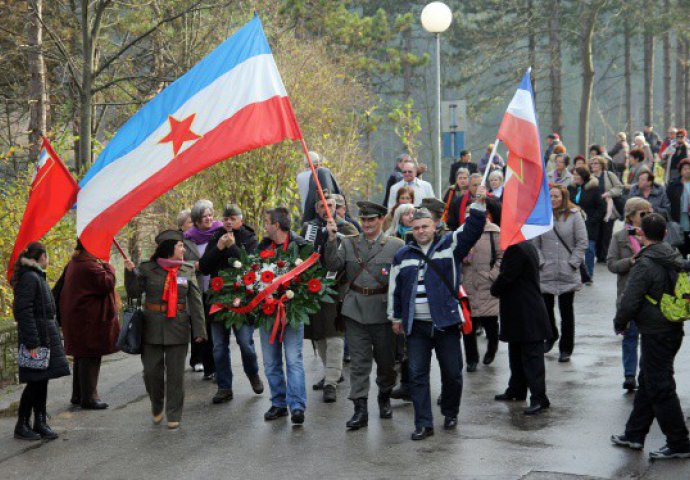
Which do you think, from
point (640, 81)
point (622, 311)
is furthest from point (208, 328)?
point (640, 81)

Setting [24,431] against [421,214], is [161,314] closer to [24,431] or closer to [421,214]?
[24,431]

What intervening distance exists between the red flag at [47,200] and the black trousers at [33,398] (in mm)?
1077

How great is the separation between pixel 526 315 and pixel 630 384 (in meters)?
1.36

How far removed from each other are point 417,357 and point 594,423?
5.32ft

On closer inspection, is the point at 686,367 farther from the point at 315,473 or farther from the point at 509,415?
the point at 315,473

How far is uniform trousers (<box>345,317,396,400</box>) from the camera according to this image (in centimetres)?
977

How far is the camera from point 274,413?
10.3m

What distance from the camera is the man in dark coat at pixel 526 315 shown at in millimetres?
10133

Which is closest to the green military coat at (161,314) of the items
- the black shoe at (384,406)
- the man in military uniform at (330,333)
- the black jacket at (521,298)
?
the man in military uniform at (330,333)

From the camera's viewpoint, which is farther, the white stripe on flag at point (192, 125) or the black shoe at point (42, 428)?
the black shoe at point (42, 428)

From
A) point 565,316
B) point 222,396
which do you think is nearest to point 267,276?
point 222,396

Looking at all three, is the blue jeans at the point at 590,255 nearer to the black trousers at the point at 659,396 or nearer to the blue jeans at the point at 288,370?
the blue jeans at the point at 288,370

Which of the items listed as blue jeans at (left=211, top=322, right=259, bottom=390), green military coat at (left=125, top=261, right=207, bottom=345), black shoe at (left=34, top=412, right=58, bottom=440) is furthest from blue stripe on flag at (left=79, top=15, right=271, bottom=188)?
blue jeans at (left=211, top=322, right=259, bottom=390)

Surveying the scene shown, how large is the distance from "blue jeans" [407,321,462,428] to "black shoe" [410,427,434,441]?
0.03 m
